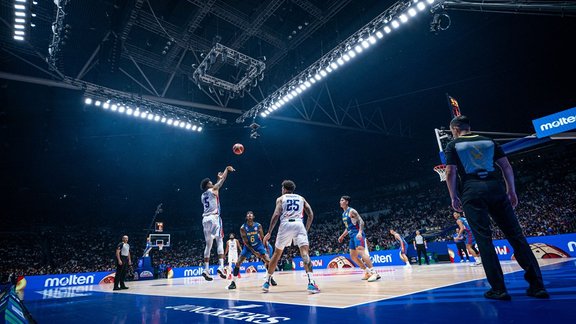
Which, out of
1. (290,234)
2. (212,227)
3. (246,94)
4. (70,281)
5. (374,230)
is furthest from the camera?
(374,230)

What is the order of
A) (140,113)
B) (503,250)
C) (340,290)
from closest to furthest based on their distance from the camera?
1. (340,290)
2. (140,113)
3. (503,250)

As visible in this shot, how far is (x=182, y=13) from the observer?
11578mm

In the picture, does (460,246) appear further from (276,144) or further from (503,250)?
(276,144)

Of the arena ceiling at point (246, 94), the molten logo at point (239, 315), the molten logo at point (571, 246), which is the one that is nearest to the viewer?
the molten logo at point (239, 315)

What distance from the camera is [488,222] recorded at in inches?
134

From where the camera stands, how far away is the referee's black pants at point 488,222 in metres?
3.32

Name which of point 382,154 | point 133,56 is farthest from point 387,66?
point 382,154

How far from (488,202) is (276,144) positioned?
75.2 feet

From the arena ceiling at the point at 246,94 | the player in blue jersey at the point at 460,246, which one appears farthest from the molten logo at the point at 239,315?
the player in blue jersey at the point at 460,246

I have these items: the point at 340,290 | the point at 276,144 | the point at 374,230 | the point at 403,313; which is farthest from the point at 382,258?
the point at 403,313

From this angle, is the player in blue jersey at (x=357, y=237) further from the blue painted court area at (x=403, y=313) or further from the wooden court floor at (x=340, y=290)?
the blue painted court area at (x=403, y=313)

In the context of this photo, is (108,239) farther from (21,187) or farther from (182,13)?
(182,13)

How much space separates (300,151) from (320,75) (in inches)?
625

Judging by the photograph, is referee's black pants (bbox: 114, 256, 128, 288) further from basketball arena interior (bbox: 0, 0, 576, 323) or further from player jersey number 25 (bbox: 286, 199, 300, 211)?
player jersey number 25 (bbox: 286, 199, 300, 211)
